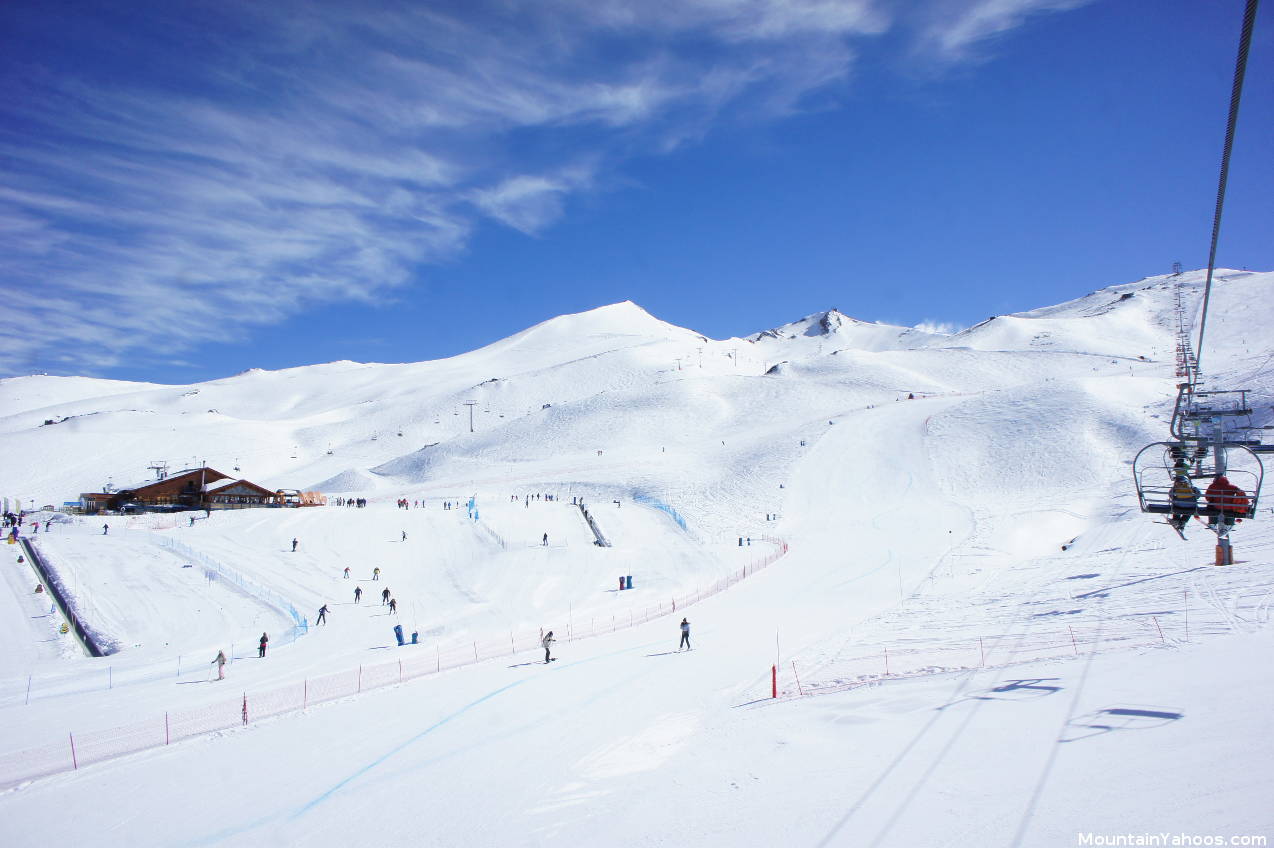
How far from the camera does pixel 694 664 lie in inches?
750

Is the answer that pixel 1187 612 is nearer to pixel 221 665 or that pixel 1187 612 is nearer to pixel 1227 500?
pixel 1227 500

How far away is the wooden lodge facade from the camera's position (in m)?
53.0

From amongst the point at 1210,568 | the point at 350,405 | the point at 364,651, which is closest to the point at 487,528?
the point at 364,651

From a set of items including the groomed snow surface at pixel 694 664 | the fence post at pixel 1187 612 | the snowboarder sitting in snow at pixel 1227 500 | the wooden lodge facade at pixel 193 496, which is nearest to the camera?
the groomed snow surface at pixel 694 664

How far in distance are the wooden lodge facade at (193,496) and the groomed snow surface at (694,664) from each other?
18.4 ft

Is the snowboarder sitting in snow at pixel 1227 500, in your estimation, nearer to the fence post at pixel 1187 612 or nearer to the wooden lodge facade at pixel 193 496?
the fence post at pixel 1187 612

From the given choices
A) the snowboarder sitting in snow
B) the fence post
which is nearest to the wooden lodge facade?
the fence post

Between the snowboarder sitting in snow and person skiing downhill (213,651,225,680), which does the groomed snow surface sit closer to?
person skiing downhill (213,651,225,680)

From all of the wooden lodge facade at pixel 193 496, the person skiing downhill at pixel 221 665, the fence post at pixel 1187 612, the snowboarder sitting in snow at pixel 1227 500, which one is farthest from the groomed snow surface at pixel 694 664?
the wooden lodge facade at pixel 193 496

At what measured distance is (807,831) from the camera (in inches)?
342

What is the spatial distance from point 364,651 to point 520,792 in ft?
49.0

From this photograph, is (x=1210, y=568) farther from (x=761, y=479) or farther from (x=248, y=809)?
(x=761, y=479)

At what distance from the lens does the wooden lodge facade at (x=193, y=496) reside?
53050mm

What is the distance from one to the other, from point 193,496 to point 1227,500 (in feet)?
197
